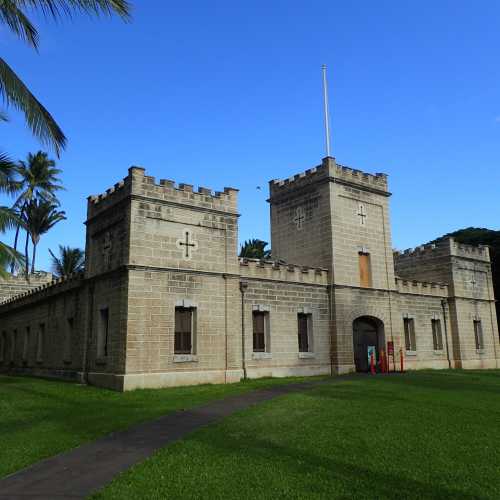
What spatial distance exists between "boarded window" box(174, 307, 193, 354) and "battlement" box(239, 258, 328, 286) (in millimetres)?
3030

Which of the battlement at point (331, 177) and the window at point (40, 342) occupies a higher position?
the battlement at point (331, 177)

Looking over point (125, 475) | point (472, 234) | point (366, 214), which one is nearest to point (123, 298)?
point (125, 475)

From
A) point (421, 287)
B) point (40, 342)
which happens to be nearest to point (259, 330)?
point (421, 287)

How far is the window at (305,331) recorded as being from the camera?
23031mm

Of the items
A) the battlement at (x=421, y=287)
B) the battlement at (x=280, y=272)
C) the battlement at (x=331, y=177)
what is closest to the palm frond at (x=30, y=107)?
the battlement at (x=280, y=272)

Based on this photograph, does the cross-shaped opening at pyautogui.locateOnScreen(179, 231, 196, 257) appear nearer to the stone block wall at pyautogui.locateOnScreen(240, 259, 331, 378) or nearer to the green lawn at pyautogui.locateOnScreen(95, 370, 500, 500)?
the stone block wall at pyautogui.locateOnScreen(240, 259, 331, 378)

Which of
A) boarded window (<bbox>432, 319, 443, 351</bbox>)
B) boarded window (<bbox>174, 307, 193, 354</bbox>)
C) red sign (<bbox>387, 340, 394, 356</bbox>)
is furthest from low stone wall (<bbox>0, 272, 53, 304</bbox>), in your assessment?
boarded window (<bbox>432, 319, 443, 351</bbox>)

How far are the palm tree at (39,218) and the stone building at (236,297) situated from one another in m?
21.0

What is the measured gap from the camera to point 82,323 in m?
21.6

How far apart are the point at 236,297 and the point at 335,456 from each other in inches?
507

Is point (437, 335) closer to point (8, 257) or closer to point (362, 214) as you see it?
point (362, 214)

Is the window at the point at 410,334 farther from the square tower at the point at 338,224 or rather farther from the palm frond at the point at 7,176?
the palm frond at the point at 7,176

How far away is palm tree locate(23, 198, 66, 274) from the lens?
161ft

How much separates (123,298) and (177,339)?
2579mm
